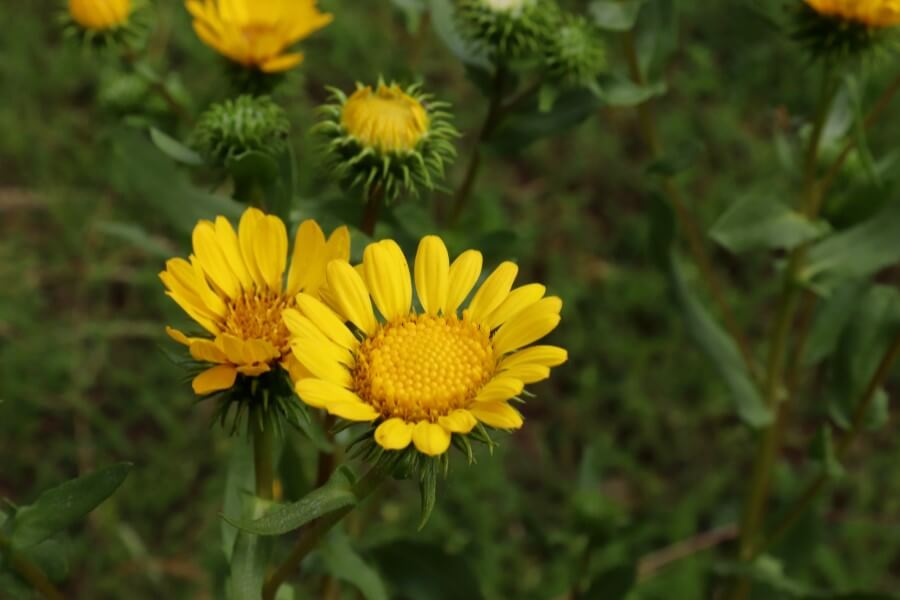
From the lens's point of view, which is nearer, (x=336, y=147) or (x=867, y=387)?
(x=336, y=147)

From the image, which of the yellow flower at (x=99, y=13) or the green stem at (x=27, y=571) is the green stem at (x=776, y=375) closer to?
the yellow flower at (x=99, y=13)

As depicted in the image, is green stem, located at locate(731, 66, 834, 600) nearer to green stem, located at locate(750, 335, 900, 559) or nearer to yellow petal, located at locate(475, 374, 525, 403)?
green stem, located at locate(750, 335, 900, 559)

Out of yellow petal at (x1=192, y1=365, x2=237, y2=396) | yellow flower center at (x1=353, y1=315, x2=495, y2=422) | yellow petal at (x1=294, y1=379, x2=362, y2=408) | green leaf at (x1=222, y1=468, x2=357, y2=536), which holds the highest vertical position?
yellow petal at (x1=294, y1=379, x2=362, y2=408)

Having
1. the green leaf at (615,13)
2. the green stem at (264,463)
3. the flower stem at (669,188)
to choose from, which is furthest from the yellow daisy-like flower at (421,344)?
the flower stem at (669,188)

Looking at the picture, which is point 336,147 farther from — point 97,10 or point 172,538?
point 172,538

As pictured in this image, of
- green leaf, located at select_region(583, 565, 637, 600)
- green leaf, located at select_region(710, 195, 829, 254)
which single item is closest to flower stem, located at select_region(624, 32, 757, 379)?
green leaf, located at select_region(710, 195, 829, 254)

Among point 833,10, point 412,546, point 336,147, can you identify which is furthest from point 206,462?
point 833,10

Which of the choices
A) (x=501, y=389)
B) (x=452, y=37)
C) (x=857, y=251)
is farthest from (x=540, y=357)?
(x=857, y=251)
